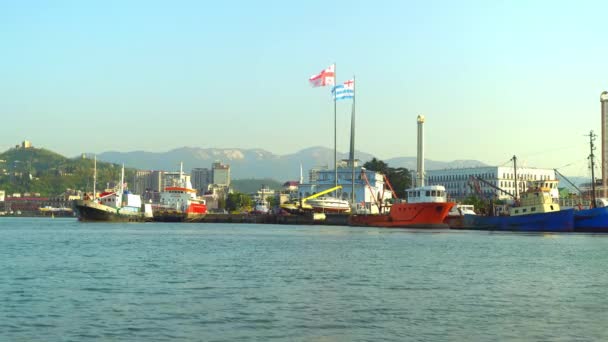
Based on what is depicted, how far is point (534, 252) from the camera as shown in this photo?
57.2 m

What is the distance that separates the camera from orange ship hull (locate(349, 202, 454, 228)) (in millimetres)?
111125

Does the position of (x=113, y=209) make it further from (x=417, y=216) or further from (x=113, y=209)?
(x=417, y=216)

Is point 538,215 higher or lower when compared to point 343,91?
lower

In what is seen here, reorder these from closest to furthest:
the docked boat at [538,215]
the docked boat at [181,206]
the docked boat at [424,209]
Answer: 1. the docked boat at [538,215]
2. the docked boat at [424,209]
3. the docked boat at [181,206]

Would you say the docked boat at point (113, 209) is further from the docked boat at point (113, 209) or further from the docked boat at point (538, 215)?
the docked boat at point (538, 215)

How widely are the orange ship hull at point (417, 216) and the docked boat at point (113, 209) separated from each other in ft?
185

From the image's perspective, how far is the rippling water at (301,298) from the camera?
22.3 m

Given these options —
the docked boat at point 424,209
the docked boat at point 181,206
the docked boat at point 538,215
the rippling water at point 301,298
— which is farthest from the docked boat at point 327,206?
the rippling water at point 301,298

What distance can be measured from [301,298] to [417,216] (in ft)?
283

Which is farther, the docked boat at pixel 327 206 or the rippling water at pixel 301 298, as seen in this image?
the docked boat at pixel 327 206

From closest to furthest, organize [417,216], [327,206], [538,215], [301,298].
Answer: [301,298]
[538,215]
[417,216]
[327,206]

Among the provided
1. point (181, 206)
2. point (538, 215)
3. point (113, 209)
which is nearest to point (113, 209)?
point (113, 209)

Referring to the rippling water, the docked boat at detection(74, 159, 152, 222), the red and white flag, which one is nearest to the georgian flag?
the red and white flag

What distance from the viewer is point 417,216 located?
114m
